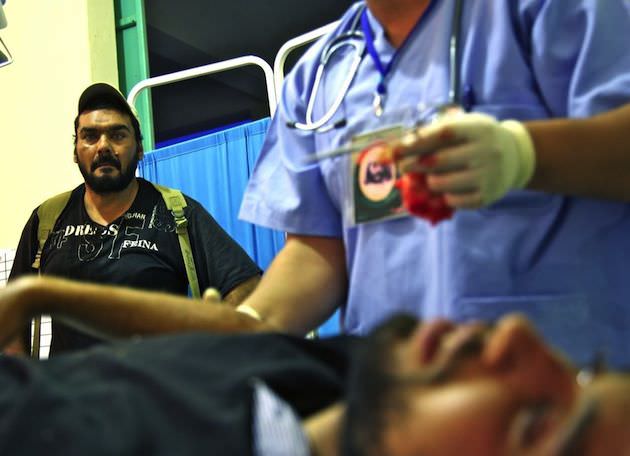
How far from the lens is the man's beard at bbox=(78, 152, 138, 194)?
103 inches

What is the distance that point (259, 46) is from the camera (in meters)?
5.02

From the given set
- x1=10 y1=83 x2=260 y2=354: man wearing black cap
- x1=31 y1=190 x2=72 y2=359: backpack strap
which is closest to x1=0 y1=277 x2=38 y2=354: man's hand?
x1=10 y1=83 x2=260 y2=354: man wearing black cap

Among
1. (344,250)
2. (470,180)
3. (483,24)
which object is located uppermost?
(483,24)

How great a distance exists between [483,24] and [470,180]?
366mm

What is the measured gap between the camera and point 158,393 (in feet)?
2.55

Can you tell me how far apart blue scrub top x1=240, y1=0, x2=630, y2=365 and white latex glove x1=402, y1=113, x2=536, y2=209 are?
18cm

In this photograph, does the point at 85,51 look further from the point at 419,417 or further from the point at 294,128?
the point at 419,417

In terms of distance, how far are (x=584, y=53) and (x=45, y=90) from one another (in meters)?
3.13

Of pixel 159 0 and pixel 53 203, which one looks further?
pixel 159 0

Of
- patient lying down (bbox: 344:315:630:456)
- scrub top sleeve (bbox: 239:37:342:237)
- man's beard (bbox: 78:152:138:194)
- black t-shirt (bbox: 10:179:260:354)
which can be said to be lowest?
black t-shirt (bbox: 10:179:260:354)

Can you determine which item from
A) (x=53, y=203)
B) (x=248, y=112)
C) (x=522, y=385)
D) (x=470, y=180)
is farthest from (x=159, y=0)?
(x=522, y=385)

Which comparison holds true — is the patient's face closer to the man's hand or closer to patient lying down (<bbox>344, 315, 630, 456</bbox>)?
patient lying down (<bbox>344, 315, 630, 456</bbox>)

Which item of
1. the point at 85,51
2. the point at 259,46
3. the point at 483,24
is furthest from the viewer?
the point at 259,46

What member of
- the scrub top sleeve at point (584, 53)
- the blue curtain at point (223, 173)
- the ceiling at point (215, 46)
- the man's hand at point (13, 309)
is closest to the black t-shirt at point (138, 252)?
the blue curtain at point (223, 173)
